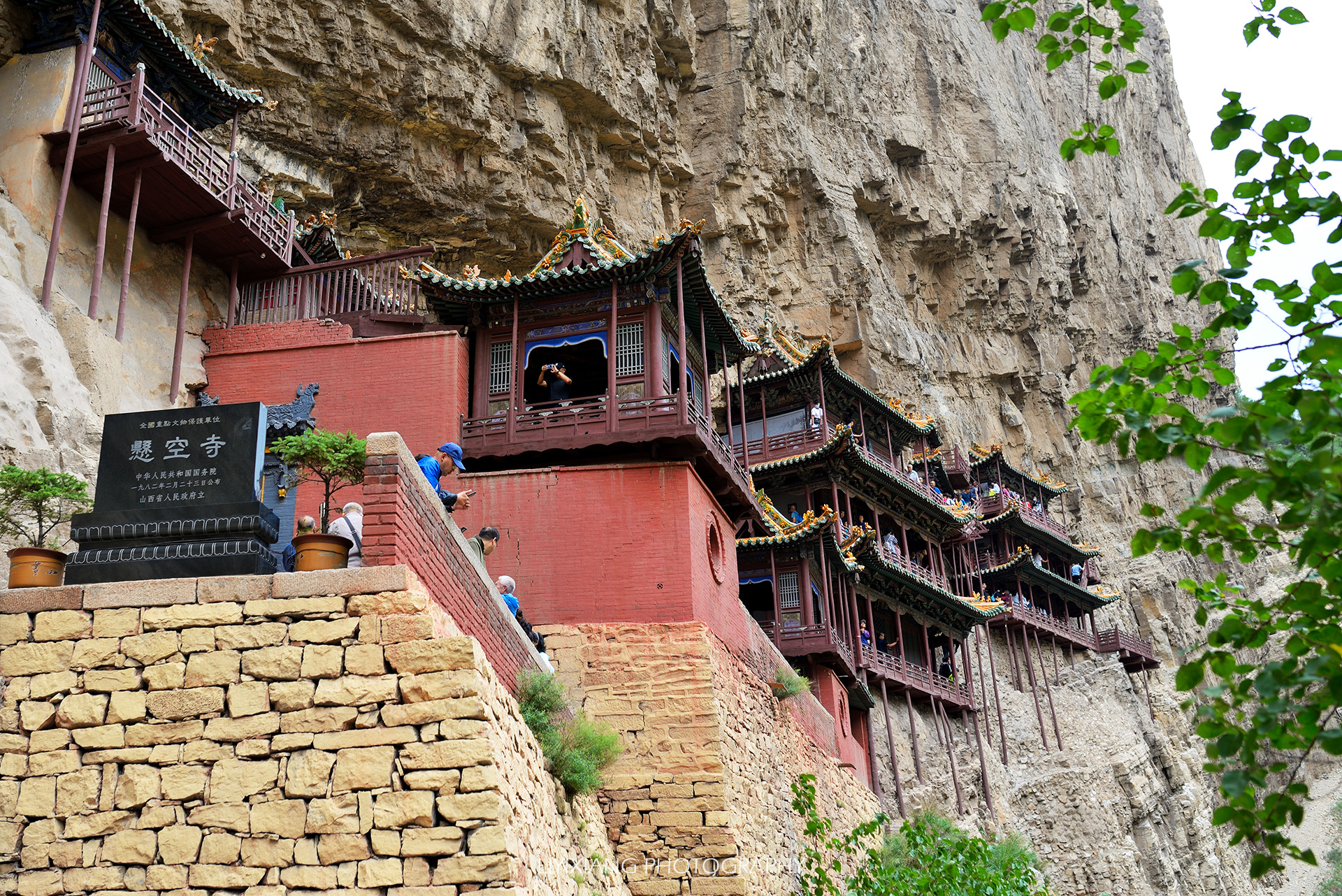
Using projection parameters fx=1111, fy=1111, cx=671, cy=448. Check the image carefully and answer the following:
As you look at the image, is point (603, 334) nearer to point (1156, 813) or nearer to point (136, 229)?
point (136, 229)

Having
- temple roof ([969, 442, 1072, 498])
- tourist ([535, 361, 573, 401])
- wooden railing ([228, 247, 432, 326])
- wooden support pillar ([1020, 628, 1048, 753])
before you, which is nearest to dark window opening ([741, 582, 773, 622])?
tourist ([535, 361, 573, 401])

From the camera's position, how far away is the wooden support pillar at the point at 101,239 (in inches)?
616

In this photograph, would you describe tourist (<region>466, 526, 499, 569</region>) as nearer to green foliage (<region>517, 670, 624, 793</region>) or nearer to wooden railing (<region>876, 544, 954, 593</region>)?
green foliage (<region>517, 670, 624, 793</region>)

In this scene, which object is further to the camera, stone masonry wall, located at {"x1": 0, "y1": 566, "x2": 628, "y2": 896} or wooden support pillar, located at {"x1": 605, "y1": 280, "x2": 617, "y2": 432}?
wooden support pillar, located at {"x1": 605, "y1": 280, "x2": 617, "y2": 432}

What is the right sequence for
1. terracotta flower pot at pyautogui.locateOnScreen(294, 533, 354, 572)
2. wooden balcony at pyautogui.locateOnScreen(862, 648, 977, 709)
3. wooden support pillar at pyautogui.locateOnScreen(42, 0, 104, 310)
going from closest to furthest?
terracotta flower pot at pyautogui.locateOnScreen(294, 533, 354, 572), wooden support pillar at pyautogui.locateOnScreen(42, 0, 104, 310), wooden balcony at pyautogui.locateOnScreen(862, 648, 977, 709)

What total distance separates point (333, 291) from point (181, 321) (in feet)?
9.19

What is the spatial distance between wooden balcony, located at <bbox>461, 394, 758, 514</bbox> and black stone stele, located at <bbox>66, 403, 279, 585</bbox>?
8.10 metres

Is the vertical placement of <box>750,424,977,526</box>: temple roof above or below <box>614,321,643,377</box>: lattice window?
above

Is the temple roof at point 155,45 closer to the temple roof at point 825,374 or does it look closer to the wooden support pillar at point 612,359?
the wooden support pillar at point 612,359

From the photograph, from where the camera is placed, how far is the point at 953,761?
28875 mm

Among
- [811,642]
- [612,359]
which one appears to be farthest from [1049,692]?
[612,359]

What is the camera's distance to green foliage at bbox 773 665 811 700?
17.8 meters

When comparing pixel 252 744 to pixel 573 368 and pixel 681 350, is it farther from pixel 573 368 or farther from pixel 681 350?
pixel 573 368

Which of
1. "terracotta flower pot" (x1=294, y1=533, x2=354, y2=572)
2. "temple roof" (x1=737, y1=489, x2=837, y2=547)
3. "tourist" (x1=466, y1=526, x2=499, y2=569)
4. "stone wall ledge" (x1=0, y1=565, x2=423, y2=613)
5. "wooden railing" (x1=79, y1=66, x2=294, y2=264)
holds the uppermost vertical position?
"wooden railing" (x1=79, y1=66, x2=294, y2=264)
